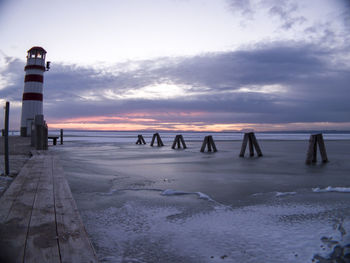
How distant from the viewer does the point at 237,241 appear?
3.25 m

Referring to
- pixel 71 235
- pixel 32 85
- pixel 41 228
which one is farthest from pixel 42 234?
pixel 32 85

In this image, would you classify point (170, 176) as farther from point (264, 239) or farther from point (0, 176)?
point (264, 239)

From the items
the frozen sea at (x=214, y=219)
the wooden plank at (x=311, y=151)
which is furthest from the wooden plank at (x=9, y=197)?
the wooden plank at (x=311, y=151)

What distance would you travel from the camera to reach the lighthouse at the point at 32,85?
24.5 m

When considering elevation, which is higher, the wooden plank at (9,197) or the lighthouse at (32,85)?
the lighthouse at (32,85)

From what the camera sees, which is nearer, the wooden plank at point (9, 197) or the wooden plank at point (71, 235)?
the wooden plank at point (71, 235)

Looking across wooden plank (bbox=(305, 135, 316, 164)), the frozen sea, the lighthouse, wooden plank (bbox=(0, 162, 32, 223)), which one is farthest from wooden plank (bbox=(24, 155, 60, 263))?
the lighthouse

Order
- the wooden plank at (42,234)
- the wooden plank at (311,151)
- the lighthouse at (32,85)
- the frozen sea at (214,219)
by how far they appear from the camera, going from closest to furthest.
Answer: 1. the wooden plank at (42,234)
2. the frozen sea at (214,219)
3. the wooden plank at (311,151)
4. the lighthouse at (32,85)

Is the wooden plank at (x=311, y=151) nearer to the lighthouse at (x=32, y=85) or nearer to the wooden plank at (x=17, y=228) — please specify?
the wooden plank at (x=17, y=228)

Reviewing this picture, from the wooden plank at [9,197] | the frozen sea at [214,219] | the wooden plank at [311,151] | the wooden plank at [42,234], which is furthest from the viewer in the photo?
the wooden plank at [311,151]

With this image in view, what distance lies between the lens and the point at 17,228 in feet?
8.77

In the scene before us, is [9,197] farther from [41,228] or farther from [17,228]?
[41,228]

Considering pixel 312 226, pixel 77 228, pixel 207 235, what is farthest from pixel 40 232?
pixel 312 226

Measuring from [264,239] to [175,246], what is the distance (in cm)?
111
